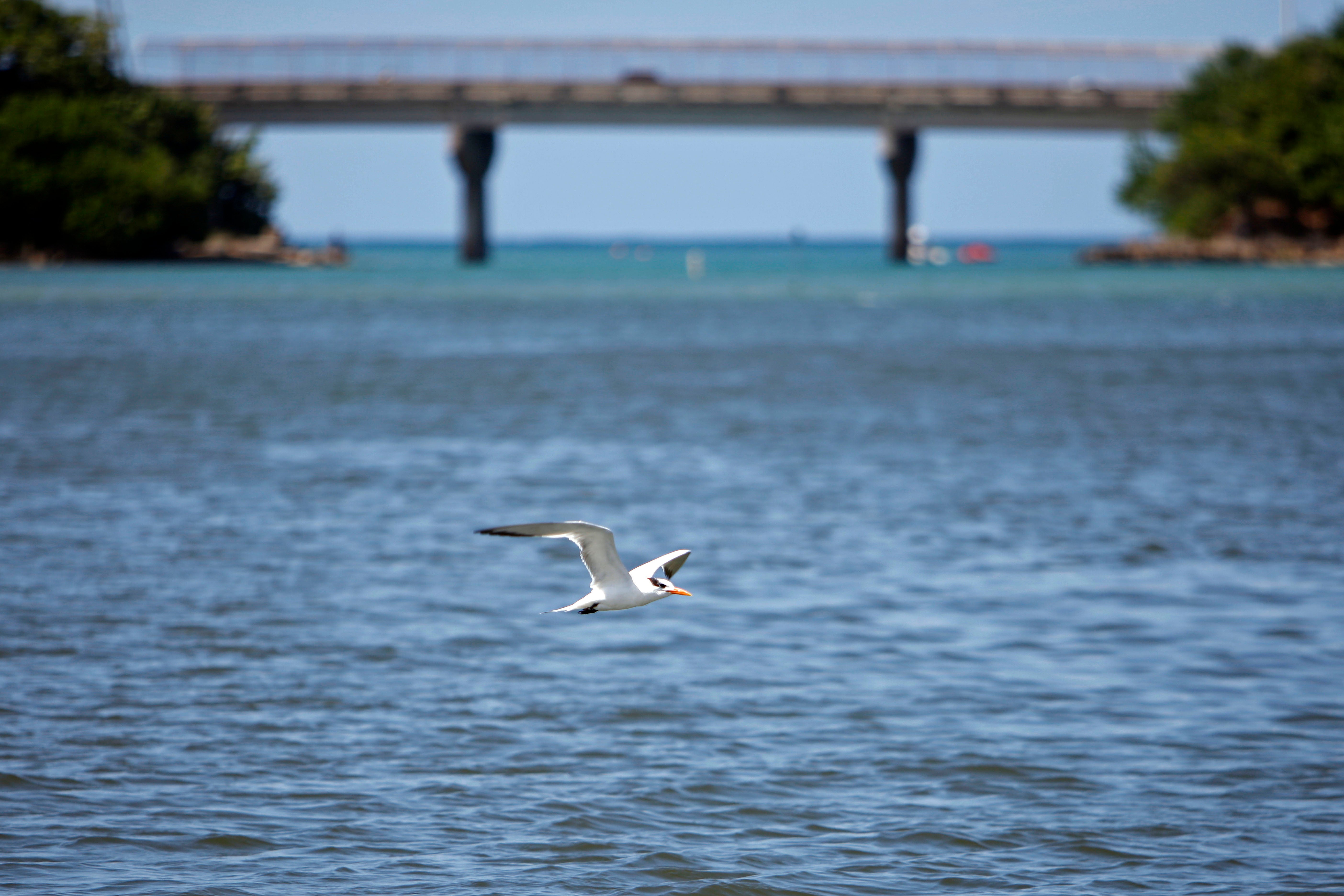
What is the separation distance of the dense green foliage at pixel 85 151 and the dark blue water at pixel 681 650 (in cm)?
6607

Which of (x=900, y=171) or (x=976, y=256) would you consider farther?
(x=976, y=256)

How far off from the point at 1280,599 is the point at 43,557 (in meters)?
12.5

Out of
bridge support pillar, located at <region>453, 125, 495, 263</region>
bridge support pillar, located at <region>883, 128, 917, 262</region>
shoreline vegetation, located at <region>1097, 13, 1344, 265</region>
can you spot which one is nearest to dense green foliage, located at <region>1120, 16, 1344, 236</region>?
shoreline vegetation, located at <region>1097, 13, 1344, 265</region>

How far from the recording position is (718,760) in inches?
471

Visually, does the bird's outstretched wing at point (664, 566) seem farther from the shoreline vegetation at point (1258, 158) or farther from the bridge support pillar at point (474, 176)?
the bridge support pillar at point (474, 176)

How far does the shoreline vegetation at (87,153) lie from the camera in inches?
3787

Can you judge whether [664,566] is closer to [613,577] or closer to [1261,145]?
[613,577]

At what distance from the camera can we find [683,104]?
347ft

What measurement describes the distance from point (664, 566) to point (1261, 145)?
99617 mm

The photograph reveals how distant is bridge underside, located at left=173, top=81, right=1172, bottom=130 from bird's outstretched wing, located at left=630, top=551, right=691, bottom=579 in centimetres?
9638

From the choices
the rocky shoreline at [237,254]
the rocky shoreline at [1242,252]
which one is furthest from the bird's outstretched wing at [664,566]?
the rocky shoreline at [1242,252]

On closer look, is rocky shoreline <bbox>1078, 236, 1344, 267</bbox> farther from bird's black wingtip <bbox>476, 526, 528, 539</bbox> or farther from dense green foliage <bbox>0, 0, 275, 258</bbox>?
bird's black wingtip <bbox>476, 526, 528, 539</bbox>

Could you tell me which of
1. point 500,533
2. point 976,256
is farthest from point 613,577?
point 976,256

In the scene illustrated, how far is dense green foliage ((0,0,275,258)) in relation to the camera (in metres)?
96.1
